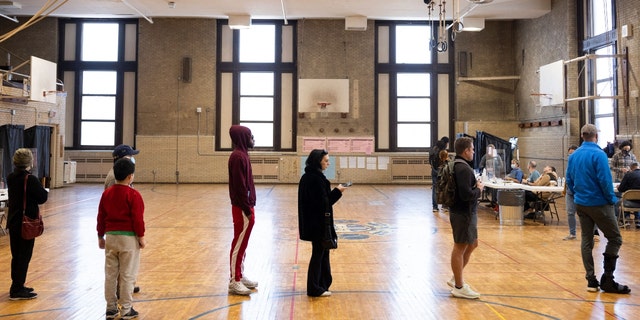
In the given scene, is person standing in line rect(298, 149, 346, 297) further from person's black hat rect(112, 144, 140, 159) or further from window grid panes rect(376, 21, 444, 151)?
window grid panes rect(376, 21, 444, 151)

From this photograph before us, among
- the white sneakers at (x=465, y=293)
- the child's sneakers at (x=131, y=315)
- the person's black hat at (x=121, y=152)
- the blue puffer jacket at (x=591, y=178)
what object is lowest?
the child's sneakers at (x=131, y=315)

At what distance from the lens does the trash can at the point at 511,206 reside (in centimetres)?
879

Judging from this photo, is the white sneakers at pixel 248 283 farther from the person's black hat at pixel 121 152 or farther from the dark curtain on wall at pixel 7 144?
the dark curtain on wall at pixel 7 144

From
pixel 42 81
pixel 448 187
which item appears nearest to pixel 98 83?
pixel 42 81

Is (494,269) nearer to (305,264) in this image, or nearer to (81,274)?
(305,264)

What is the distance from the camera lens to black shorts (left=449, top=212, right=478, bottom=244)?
4.23 metres

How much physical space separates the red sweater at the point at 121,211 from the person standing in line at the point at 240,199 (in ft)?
2.77

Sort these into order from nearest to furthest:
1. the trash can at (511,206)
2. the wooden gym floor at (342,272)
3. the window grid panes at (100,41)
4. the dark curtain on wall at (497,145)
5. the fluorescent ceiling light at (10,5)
→ the wooden gym floor at (342,272) < the trash can at (511,206) < the dark curtain on wall at (497,145) < the fluorescent ceiling light at (10,5) < the window grid panes at (100,41)

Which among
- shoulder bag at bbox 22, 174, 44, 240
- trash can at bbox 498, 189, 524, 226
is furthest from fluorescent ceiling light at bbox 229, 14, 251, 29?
shoulder bag at bbox 22, 174, 44, 240

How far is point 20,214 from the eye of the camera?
14.1 ft

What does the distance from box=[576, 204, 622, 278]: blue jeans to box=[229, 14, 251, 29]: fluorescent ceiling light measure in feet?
48.0

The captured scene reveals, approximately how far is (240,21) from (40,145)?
747 centimetres

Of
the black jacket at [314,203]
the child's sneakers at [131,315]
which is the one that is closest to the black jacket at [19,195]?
the child's sneakers at [131,315]

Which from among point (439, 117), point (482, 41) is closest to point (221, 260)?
point (439, 117)
